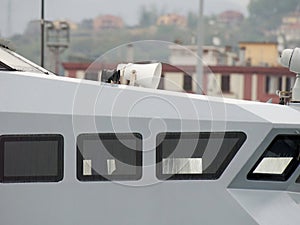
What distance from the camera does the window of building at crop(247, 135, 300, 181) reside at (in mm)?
7887

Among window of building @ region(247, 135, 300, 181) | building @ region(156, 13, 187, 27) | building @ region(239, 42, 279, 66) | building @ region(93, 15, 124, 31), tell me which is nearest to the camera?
window of building @ region(247, 135, 300, 181)

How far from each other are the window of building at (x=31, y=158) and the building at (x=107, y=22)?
14923 centimetres

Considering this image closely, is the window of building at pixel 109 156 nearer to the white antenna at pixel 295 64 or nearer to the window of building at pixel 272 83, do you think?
the white antenna at pixel 295 64

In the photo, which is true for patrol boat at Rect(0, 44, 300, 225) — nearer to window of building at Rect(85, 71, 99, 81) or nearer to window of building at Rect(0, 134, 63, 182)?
window of building at Rect(0, 134, 63, 182)

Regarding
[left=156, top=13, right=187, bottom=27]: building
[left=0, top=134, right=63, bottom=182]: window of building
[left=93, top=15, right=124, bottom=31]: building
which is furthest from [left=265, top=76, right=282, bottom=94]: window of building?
[left=156, top=13, right=187, bottom=27]: building

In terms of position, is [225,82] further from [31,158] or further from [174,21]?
[174,21]

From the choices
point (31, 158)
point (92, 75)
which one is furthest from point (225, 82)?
point (31, 158)

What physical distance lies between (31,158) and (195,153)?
1.52m

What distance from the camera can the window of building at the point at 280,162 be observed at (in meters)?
7.89

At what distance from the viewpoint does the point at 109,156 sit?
25.6ft

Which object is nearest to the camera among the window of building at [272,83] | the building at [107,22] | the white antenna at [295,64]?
the white antenna at [295,64]

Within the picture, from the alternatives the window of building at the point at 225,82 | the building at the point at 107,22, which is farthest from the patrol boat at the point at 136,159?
the building at the point at 107,22

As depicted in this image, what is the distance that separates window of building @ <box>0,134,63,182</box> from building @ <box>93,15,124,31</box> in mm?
149231

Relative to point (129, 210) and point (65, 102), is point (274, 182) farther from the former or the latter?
point (65, 102)
